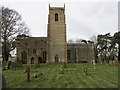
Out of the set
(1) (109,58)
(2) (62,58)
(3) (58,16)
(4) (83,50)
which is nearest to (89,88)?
(1) (109,58)

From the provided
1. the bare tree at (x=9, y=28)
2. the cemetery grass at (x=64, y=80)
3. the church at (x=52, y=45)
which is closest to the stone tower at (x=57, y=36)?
the church at (x=52, y=45)

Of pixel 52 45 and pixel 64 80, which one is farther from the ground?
pixel 52 45

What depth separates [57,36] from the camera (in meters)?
46.2

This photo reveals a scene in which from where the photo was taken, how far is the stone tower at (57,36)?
45562 millimetres

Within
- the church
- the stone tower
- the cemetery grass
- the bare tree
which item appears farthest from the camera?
the stone tower

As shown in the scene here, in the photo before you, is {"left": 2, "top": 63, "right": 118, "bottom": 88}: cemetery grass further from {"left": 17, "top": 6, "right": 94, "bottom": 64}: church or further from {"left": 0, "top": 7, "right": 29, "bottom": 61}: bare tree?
{"left": 17, "top": 6, "right": 94, "bottom": 64}: church

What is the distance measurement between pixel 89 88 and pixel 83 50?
45.1 m

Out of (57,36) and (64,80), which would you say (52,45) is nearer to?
(57,36)

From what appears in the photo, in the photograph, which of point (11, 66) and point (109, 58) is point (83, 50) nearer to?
point (109, 58)

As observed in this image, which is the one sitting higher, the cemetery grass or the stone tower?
the stone tower

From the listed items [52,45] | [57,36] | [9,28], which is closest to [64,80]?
[9,28]

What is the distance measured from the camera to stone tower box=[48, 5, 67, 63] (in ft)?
149

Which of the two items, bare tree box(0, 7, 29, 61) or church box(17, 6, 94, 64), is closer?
bare tree box(0, 7, 29, 61)

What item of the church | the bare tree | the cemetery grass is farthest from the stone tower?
the cemetery grass
